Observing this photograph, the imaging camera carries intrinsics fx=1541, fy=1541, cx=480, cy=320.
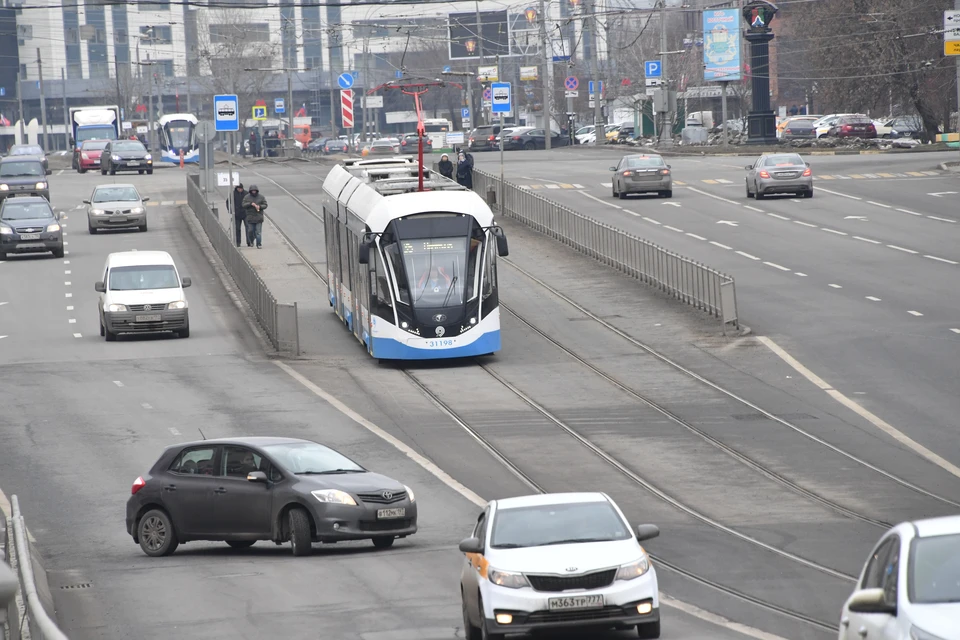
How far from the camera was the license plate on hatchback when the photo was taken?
436 inches

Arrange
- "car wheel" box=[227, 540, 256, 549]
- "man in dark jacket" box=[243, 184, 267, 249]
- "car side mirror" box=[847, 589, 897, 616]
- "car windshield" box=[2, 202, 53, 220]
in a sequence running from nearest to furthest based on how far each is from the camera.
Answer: "car side mirror" box=[847, 589, 897, 616] < "car wheel" box=[227, 540, 256, 549] < "man in dark jacket" box=[243, 184, 267, 249] < "car windshield" box=[2, 202, 53, 220]

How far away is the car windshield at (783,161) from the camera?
49156mm

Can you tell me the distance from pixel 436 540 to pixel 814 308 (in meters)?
16.8

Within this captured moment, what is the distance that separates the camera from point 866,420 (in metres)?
22.9

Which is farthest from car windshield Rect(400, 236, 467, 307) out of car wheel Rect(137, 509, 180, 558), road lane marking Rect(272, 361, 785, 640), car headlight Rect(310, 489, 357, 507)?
car headlight Rect(310, 489, 357, 507)

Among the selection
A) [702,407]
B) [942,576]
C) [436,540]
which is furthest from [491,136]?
[942,576]

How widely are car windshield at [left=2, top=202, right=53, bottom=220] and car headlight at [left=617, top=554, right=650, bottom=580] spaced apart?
118 feet

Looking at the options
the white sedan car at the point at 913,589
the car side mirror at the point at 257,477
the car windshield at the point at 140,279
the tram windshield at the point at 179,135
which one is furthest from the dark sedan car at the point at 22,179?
the white sedan car at the point at 913,589

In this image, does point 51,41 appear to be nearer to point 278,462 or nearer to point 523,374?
point 523,374

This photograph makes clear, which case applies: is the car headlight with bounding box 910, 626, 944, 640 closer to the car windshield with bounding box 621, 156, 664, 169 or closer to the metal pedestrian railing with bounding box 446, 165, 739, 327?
the metal pedestrian railing with bounding box 446, 165, 739, 327

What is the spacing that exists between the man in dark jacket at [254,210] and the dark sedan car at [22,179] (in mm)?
15688

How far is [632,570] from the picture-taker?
1127cm

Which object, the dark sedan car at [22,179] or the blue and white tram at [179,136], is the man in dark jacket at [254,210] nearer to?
the dark sedan car at [22,179]

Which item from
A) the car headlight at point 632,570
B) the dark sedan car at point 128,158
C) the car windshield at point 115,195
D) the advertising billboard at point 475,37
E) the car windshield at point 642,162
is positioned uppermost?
the advertising billboard at point 475,37
